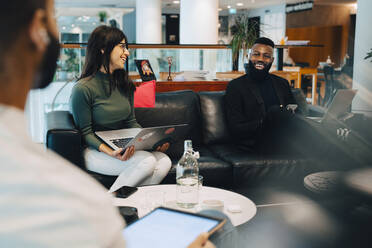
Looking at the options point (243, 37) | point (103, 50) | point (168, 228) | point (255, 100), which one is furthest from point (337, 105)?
point (168, 228)

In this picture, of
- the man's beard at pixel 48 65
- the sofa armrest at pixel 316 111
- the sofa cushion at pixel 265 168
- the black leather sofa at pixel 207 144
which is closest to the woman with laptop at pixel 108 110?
the black leather sofa at pixel 207 144

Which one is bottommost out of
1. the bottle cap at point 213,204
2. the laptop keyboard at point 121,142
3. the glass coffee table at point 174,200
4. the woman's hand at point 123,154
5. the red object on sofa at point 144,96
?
the glass coffee table at point 174,200

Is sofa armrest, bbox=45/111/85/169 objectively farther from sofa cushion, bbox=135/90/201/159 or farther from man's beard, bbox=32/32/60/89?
man's beard, bbox=32/32/60/89

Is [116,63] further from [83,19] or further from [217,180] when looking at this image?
[83,19]

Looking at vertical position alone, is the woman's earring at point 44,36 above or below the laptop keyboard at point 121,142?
above

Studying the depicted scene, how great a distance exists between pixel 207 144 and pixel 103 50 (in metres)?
1.16

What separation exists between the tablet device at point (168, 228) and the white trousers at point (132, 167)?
1.27 m

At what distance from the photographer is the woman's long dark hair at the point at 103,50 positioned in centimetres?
256

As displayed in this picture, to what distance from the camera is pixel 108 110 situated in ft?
A: 8.54

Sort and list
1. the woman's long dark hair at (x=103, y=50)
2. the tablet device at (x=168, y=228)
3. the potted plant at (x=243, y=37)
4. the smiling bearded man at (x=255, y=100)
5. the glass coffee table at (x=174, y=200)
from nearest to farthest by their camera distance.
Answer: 1. the tablet device at (x=168, y=228)
2. the glass coffee table at (x=174, y=200)
3. the woman's long dark hair at (x=103, y=50)
4. the smiling bearded man at (x=255, y=100)
5. the potted plant at (x=243, y=37)

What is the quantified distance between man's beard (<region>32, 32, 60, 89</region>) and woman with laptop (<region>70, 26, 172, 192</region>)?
73.5 inches

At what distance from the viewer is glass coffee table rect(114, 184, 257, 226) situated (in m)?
1.79

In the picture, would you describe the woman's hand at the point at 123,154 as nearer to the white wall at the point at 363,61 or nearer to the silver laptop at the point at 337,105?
the silver laptop at the point at 337,105

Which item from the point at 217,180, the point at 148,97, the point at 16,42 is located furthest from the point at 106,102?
the point at 16,42
